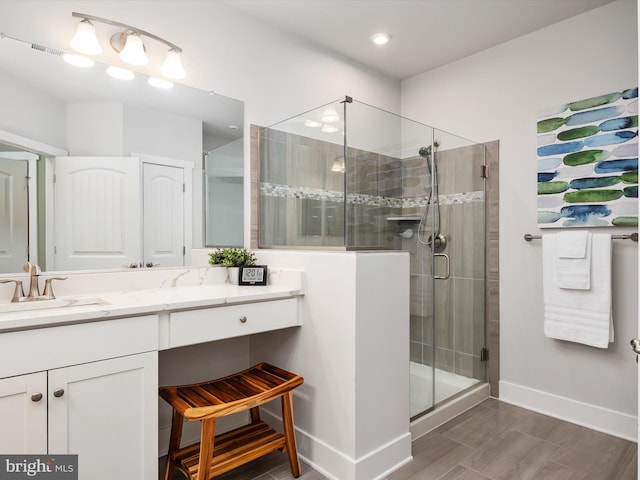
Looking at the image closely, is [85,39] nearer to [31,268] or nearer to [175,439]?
[31,268]

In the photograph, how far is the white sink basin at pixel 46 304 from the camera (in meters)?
1.47

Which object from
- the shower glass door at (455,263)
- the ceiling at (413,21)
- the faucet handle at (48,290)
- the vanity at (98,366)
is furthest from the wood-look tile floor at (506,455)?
the ceiling at (413,21)

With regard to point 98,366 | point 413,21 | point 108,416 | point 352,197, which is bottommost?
point 108,416

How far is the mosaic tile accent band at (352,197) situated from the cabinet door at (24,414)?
141 cm

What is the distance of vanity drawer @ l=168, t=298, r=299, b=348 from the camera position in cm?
154

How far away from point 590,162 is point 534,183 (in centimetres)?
33

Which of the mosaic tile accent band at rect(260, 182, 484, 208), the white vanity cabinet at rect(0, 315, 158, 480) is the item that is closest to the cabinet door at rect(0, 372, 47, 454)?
the white vanity cabinet at rect(0, 315, 158, 480)

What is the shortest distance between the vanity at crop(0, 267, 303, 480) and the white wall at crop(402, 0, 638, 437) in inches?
74.8

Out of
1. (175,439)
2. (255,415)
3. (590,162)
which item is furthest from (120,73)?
(590,162)

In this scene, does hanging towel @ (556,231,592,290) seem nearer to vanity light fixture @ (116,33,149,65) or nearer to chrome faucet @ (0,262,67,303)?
vanity light fixture @ (116,33,149,65)

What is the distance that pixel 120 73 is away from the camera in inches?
76.8

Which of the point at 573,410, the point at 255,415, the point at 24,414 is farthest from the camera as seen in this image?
the point at 573,410

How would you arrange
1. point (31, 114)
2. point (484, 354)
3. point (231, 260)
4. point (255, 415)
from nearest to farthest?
point (31, 114) → point (255, 415) → point (231, 260) → point (484, 354)

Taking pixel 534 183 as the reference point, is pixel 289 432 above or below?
below
